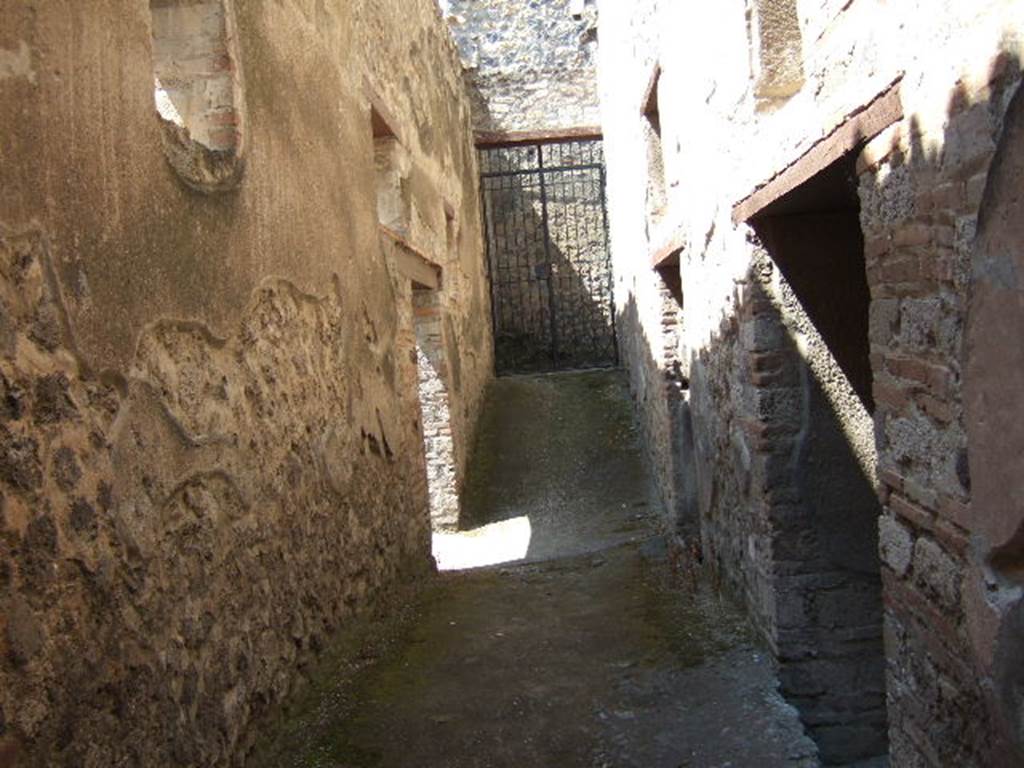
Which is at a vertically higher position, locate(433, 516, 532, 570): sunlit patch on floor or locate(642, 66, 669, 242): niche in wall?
locate(642, 66, 669, 242): niche in wall

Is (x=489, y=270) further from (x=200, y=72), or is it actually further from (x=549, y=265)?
(x=200, y=72)

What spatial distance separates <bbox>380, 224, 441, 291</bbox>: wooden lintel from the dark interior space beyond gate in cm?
258

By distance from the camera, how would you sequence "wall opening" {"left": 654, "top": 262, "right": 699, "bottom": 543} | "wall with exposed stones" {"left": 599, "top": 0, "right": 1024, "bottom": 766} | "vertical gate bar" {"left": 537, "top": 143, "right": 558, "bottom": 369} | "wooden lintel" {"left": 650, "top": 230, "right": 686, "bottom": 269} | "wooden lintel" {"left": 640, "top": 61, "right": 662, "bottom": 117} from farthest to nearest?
"vertical gate bar" {"left": 537, "top": 143, "right": 558, "bottom": 369} → "wall opening" {"left": 654, "top": 262, "right": 699, "bottom": 543} → "wooden lintel" {"left": 640, "top": 61, "right": 662, "bottom": 117} → "wooden lintel" {"left": 650, "top": 230, "right": 686, "bottom": 269} → "wall with exposed stones" {"left": 599, "top": 0, "right": 1024, "bottom": 766}

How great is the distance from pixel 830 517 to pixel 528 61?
8.52 m

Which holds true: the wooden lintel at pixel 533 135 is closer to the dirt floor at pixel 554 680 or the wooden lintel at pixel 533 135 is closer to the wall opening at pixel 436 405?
the wall opening at pixel 436 405

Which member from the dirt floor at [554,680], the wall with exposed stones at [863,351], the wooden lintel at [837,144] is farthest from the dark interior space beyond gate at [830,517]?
the wooden lintel at [837,144]

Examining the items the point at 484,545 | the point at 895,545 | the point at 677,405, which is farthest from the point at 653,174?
the point at 895,545

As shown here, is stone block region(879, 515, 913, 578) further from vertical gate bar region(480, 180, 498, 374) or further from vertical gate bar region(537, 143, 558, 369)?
vertical gate bar region(537, 143, 558, 369)

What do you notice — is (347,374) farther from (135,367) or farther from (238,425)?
(135,367)

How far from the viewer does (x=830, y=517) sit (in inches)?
134

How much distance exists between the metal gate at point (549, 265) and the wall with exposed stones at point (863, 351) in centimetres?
656

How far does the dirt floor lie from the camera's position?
305 cm

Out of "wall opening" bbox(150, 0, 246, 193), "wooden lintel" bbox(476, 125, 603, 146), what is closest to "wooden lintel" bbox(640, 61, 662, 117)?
"wall opening" bbox(150, 0, 246, 193)

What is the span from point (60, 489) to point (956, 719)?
187 centimetres
